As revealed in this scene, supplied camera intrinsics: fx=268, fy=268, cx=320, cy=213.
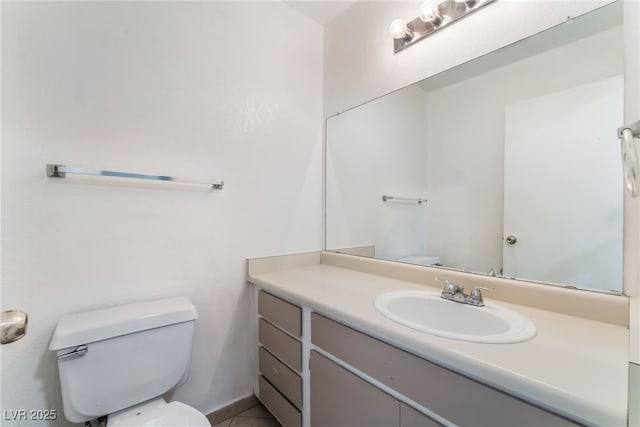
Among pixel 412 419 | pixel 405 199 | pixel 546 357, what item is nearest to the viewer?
pixel 546 357

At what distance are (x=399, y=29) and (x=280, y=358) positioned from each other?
5.63ft

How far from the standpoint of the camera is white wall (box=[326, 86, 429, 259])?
157 cm

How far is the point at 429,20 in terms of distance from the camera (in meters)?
1.24

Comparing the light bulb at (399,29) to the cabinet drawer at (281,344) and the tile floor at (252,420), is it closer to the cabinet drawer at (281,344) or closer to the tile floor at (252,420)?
the cabinet drawer at (281,344)

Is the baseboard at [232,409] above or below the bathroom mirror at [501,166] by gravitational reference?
below

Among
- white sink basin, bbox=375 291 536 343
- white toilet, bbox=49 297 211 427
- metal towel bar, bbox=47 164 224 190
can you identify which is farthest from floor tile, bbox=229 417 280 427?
metal towel bar, bbox=47 164 224 190

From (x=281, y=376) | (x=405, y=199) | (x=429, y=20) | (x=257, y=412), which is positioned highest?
(x=429, y=20)

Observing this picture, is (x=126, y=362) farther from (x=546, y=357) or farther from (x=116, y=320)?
(x=546, y=357)

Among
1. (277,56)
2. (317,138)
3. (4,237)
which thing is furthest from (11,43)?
(317,138)

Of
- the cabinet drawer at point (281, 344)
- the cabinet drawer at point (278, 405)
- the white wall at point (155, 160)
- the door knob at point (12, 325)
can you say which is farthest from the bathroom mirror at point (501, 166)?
the door knob at point (12, 325)

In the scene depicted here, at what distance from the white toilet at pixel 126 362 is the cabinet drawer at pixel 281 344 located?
390mm

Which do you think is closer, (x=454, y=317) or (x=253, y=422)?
(x=454, y=317)

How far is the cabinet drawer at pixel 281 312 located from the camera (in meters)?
1.17

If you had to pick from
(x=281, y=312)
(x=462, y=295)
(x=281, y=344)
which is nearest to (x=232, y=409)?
(x=281, y=344)
